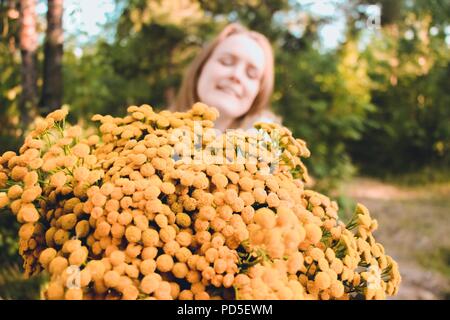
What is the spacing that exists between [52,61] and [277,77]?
2.52m

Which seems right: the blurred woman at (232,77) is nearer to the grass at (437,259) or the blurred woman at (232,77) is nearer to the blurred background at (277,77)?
the blurred background at (277,77)

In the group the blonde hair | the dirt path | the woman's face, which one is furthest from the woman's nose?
the dirt path

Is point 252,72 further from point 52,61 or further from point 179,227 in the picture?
point 179,227

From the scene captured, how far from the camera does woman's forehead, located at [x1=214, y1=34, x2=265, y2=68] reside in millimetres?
2000

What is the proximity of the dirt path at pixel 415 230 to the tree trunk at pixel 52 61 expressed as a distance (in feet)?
8.06

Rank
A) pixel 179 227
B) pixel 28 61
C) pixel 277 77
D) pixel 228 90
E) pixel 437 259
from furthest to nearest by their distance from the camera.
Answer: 1. pixel 277 77
2. pixel 437 259
3. pixel 28 61
4. pixel 228 90
5. pixel 179 227

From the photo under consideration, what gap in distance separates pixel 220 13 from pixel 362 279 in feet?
12.5

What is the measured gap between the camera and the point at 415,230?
14.9 feet

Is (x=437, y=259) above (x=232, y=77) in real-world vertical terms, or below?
below

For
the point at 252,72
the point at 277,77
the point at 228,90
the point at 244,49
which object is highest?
the point at 277,77

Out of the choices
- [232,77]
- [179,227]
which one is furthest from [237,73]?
[179,227]

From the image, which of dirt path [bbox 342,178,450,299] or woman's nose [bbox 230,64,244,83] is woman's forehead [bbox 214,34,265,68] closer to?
woman's nose [bbox 230,64,244,83]

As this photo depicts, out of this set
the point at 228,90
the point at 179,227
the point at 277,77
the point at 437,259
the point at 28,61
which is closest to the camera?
the point at 179,227

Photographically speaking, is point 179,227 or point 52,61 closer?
point 179,227
